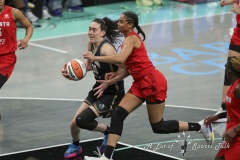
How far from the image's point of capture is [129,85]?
42.6 feet

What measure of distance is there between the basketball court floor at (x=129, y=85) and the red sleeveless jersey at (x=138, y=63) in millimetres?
1129

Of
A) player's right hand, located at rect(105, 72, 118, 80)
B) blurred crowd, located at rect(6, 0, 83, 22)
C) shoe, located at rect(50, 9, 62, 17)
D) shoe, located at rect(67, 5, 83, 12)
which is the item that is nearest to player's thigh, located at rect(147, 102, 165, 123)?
player's right hand, located at rect(105, 72, 118, 80)

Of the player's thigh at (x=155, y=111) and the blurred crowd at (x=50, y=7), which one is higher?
the player's thigh at (x=155, y=111)

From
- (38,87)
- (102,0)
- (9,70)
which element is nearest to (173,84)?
(38,87)

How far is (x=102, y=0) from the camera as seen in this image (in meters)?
20.8

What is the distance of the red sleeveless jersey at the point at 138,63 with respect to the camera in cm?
895

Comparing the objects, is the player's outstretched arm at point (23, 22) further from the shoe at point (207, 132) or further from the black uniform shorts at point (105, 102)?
the shoe at point (207, 132)

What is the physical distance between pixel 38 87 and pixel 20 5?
14.0 feet

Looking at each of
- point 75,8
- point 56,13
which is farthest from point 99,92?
point 75,8

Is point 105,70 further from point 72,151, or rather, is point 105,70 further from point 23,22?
point 23,22

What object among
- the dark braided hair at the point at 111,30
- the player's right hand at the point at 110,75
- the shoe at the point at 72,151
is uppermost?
Answer: the dark braided hair at the point at 111,30

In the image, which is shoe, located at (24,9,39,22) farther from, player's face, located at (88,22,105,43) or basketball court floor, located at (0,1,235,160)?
player's face, located at (88,22,105,43)

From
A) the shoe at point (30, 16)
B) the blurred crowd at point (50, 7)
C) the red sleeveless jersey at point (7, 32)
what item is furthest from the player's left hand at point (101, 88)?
the shoe at point (30, 16)

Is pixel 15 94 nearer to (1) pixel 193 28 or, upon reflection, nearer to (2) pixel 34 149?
(2) pixel 34 149
